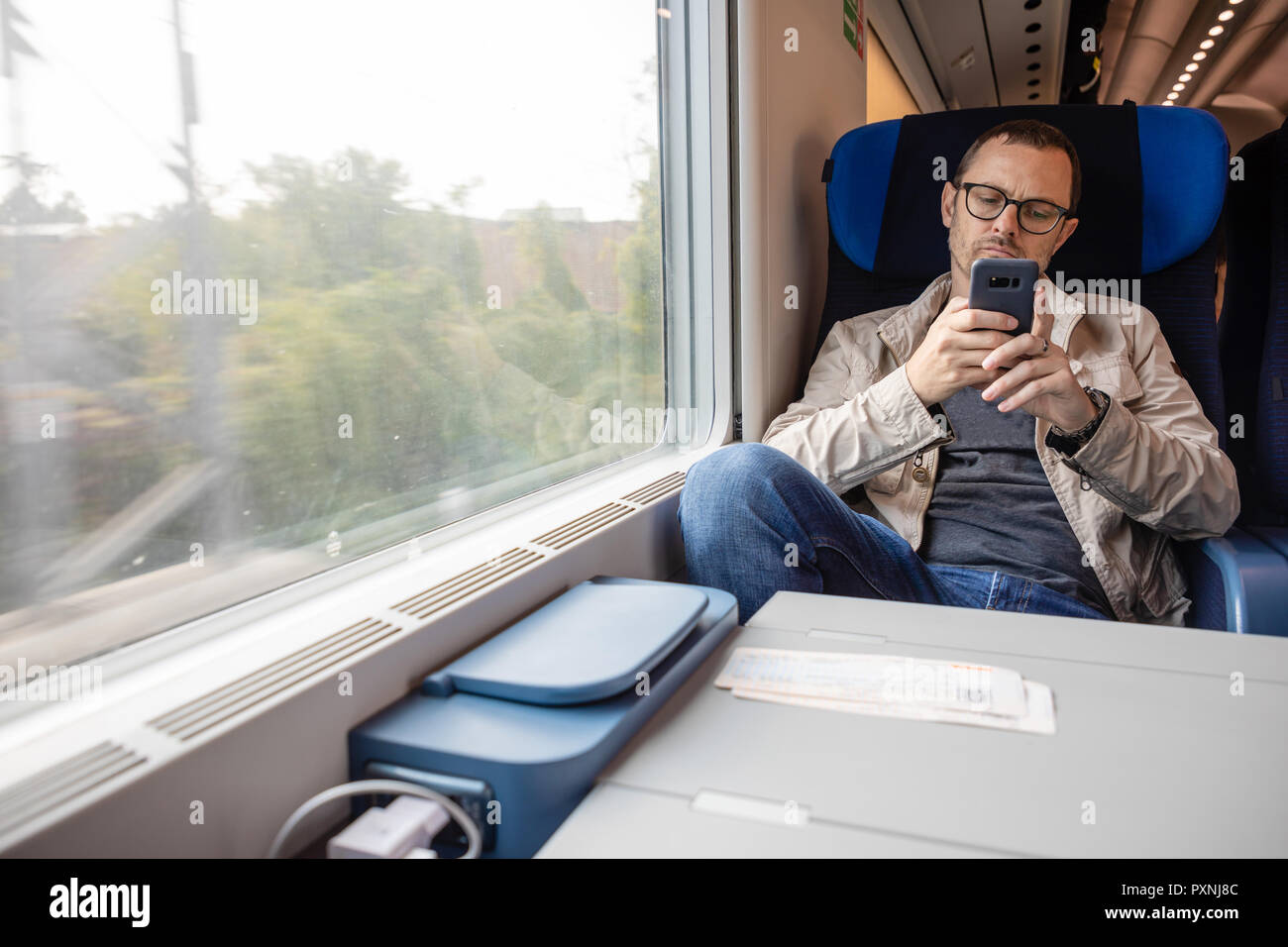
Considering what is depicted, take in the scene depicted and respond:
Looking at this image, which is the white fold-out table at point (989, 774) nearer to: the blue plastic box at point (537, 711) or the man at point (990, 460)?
the blue plastic box at point (537, 711)

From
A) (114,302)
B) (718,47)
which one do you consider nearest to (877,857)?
(114,302)

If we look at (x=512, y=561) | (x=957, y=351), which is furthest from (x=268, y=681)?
(x=957, y=351)

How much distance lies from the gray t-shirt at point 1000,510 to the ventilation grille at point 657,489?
1.44 feet

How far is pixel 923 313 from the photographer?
5.36ft

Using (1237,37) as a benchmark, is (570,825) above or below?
below

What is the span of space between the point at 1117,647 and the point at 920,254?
1077 millimetres

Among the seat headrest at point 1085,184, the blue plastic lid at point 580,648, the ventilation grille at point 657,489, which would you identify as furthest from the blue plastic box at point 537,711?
the seat headrest at point 1085,184

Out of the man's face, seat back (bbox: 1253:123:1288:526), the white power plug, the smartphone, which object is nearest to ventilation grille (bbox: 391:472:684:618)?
the white power plug

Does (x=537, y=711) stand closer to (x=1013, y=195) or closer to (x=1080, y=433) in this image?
(x=1080, y=433)

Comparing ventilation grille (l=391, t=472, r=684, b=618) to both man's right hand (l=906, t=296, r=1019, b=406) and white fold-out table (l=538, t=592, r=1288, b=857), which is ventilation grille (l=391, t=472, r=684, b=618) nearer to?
white fold-out table (l=538, t=592, r=1288, b=857)

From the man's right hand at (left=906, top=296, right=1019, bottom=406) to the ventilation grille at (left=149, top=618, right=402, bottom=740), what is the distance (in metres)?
0.85

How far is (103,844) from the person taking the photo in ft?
1.66

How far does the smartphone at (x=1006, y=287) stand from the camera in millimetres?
1120
